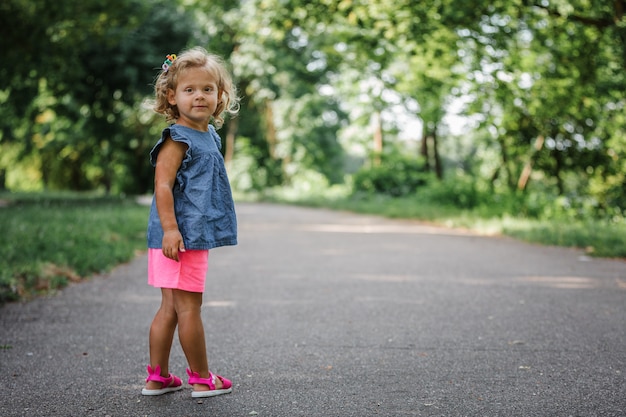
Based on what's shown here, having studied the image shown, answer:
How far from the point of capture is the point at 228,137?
126 ft

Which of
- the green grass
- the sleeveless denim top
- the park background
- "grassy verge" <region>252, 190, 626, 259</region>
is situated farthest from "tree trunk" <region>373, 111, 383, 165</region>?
the sleeveless denim top

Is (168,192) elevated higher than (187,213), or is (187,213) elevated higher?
(168,192)

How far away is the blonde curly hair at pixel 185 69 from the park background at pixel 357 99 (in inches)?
6.9

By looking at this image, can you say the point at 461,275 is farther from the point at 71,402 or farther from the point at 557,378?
the point at 71,402

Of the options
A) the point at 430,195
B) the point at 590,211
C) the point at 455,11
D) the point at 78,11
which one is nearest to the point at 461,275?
the point at 455,11

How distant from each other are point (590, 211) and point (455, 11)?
535cm

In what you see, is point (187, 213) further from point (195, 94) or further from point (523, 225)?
point (523, 225)

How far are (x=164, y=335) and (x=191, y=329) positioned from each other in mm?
173

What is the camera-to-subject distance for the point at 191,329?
3.13m

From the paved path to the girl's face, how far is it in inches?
53.0

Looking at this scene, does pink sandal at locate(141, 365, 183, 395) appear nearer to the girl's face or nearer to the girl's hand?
the girl's hand

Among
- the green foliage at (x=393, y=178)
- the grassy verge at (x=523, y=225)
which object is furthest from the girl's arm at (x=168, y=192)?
the green foliage at (x=393, y=178)

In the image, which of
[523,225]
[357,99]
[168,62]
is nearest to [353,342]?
[168,62]

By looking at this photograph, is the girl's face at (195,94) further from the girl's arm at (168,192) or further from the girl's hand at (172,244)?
the girl's hand at (172,244)
